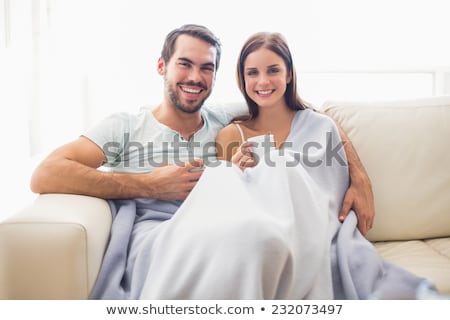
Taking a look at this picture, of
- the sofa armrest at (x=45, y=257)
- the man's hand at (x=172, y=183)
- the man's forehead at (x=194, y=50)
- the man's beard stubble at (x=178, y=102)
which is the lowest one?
the sofa armrest at (x=45, y=257)

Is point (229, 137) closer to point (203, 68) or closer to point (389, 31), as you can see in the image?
point (203, 68)

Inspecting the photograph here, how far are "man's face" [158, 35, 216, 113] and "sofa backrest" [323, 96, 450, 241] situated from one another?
0.44 metres

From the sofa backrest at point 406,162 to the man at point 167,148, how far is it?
7cm

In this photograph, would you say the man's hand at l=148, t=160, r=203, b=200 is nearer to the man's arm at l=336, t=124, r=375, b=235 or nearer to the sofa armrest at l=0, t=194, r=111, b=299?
the sofa armrest at l=0, t=194, r=111, b=299

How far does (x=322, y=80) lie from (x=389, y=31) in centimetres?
36

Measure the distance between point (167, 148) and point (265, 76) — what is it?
0.35 metres

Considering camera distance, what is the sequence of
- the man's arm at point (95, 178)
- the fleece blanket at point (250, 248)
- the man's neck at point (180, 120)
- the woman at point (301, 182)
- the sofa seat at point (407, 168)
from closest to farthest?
1. the fleece blanket at point (250, 248)
2. the woman at point (301, 182)
3. the man's arm at point (95, 178)
4. the sofa seat at point (407, 168)
5. the man's neck at point (180, 120)

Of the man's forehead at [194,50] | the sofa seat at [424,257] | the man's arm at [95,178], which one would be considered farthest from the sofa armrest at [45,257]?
the sofa seat at [424,257]

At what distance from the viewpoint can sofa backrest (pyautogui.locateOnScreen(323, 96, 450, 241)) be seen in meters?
1.36

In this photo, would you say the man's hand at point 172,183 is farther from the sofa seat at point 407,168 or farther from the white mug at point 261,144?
the sofa seat at point 407,168

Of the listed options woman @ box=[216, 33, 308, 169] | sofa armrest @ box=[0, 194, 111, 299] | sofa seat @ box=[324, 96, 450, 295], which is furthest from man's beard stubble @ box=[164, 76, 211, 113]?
sofa armrest @ box=[0, 194, 111, 299]

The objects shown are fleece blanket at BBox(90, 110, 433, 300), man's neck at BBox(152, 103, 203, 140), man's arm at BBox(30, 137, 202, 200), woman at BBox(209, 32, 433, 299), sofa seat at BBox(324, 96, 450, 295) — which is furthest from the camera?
man's neck at BBox(152, 103, 203, 140)

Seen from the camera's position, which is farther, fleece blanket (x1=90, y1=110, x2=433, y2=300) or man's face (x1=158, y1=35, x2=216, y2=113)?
man's face (x1=158, y1=35, x2=216, y2=113)

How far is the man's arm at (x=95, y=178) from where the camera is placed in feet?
3.99
